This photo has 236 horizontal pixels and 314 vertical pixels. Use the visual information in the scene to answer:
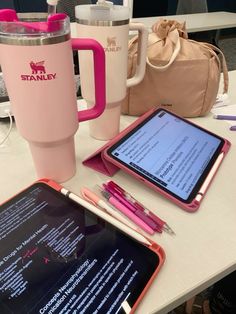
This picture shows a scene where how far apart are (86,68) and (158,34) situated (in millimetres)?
244

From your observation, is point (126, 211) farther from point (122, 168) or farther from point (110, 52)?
point (110, 52)

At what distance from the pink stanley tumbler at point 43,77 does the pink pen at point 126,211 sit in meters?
0.10

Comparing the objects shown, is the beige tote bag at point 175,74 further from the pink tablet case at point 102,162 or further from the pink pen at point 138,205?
the pink pen at point 138,205

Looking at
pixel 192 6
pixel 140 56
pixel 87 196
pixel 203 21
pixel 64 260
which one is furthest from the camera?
pixel 192 6

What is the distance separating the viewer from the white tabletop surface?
35 cm

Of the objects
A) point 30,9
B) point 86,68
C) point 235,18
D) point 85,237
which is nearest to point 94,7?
point 86,68

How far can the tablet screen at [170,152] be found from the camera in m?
0.48

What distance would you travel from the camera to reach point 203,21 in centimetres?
215

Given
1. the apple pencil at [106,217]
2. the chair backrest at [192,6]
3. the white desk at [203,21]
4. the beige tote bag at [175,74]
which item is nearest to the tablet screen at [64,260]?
the apple pencil at [106,217]

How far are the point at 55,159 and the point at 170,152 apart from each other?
213 mm

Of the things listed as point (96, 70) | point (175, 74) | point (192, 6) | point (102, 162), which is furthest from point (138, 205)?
point (192, 6)

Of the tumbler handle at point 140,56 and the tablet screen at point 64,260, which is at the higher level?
the tumbler handle at point 140,56

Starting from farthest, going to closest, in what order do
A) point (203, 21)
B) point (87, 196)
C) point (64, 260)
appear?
1. point (203, 21)
2. point (87, 196)
3. point (64, 260)

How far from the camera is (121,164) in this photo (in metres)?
0.49
